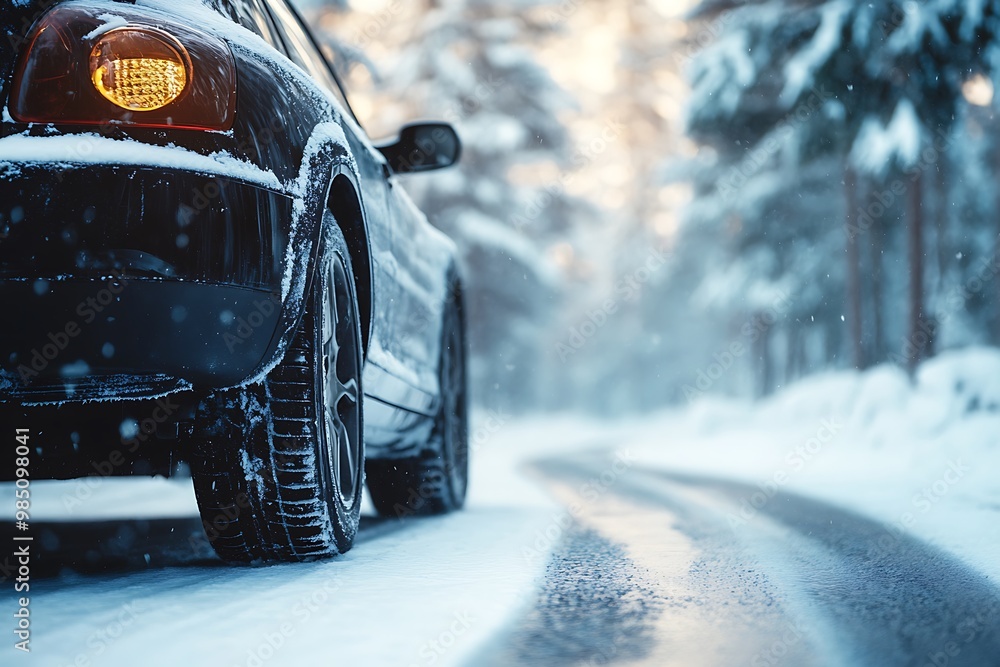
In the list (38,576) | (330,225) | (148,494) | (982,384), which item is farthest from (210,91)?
(982,384)

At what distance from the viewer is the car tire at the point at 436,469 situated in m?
4.92

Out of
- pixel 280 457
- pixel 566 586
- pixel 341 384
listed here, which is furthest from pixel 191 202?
pixel 566 586

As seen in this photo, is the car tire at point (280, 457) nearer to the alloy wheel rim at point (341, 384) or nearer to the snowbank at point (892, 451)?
the alloy wheel rim at point (341, 384)

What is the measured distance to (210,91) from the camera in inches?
96.1

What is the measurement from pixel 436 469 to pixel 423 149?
5.08 feet

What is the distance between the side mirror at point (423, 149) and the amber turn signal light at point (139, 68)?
186 centimetres

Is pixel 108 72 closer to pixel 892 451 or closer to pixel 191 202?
pixel 191 202

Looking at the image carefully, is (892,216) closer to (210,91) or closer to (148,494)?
(148,494)

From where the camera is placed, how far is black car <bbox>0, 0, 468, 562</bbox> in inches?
89.2

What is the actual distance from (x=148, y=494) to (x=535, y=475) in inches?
143

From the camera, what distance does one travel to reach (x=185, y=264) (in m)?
2.34

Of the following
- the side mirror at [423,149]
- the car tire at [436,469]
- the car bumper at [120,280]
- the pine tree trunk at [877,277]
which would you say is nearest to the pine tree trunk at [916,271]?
the pine tree trunk at [877,277]

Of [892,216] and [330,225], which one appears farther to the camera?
[892,216]

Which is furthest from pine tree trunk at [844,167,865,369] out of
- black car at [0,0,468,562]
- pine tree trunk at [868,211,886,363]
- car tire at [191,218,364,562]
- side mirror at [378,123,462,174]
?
car tire at [191,218,364,562]
